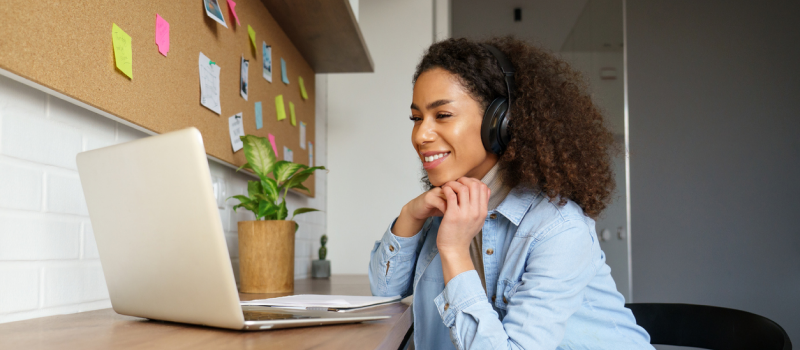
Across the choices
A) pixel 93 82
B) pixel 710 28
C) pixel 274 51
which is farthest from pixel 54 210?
pixel 710 28

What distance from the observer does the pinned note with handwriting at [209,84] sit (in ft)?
3.92

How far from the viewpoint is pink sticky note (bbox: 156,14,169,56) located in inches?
39.8

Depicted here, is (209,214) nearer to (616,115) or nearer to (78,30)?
(78,30)

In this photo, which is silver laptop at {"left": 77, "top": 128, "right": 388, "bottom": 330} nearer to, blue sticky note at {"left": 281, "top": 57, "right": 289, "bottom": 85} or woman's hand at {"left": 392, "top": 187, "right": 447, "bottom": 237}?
woman's hand at {"left": 392, "top": 187, "right": 447, "bottom": 237}

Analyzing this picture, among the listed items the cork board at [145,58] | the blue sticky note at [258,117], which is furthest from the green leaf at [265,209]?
the blue sticky note at [258,117]

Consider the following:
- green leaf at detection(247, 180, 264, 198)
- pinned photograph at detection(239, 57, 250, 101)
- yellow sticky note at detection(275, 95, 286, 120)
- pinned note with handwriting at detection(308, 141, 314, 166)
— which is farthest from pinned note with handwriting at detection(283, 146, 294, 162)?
green leaf at detection(247, 180, 264, 198)

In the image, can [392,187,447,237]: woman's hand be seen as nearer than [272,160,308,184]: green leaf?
Yes

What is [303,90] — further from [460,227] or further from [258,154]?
[460,227]

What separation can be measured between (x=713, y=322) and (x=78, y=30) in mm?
1271

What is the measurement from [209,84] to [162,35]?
22cm

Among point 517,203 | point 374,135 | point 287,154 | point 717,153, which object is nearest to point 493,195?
point 517,203

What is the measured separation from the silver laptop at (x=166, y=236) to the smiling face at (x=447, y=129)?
0.44m

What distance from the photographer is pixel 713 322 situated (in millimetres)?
1063

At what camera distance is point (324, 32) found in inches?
72.7
